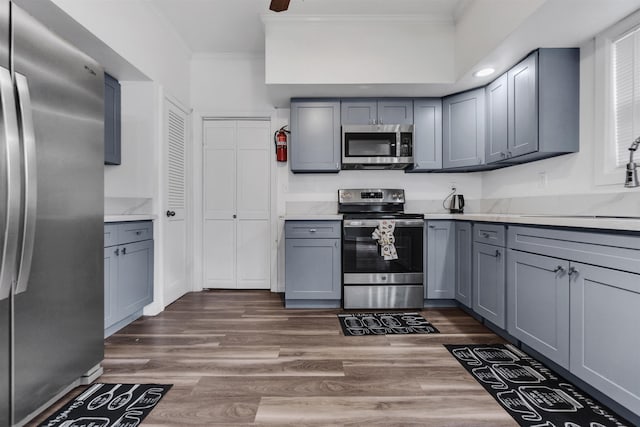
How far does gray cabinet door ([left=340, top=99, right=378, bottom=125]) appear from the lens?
3.49 m

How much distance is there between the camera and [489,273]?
2.58m

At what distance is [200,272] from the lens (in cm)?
398

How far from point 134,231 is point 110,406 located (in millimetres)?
1432

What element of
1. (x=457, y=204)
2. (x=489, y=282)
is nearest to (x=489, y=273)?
(x=489, y=282)

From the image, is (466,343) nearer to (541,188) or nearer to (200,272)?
(541,188)

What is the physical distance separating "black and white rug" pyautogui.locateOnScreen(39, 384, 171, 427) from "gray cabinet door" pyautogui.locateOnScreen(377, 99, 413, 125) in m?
3.03

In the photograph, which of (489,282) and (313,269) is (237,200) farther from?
(489,282)

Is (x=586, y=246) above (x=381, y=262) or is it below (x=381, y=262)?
above

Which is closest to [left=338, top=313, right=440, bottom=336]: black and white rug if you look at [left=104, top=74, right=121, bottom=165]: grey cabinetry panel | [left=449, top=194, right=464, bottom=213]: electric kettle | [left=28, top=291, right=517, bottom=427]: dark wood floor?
[left=28, top=291, right=517, bottom=427]: dark wood floor

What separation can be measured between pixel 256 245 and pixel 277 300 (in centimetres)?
76

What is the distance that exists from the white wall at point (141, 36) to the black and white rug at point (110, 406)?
2232 mm

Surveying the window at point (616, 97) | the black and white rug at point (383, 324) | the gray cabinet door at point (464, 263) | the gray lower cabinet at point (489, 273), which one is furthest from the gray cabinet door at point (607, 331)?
the gray cabinet door at point (464, 263)

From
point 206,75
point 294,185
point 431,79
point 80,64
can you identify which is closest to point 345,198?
point 294,185

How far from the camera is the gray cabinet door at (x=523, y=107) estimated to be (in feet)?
8.09
